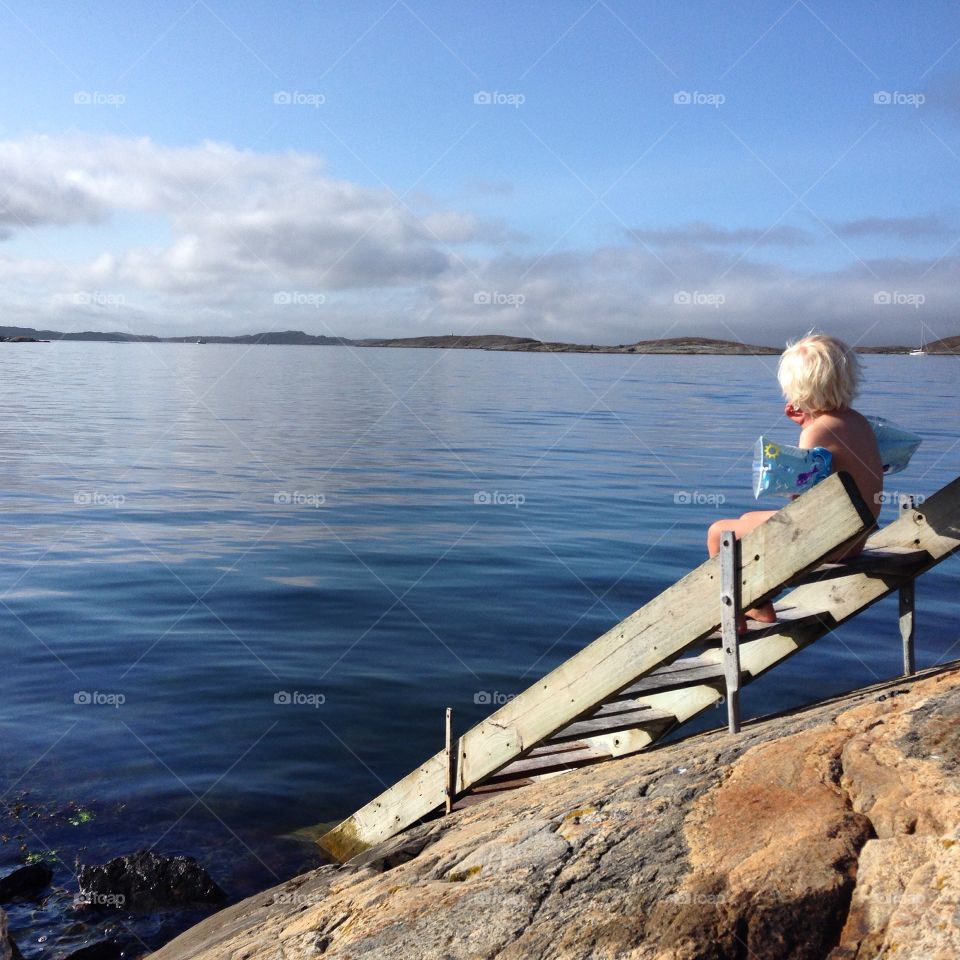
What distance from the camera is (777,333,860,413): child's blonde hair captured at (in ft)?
16.3

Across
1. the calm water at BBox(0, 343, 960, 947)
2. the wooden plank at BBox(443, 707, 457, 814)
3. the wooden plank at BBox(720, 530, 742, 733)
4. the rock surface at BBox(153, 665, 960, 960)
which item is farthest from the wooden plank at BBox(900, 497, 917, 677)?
the calm water at BBox(0, 343, 960, 947)

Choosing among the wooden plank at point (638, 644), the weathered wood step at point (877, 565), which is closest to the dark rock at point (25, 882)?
the wooden plank at point (638, 644)

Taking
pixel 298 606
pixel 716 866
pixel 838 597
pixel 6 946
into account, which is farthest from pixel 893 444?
pixel 298 606

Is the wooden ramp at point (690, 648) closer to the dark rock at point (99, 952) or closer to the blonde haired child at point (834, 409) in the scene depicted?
the blonde haired child at point (834, 409)

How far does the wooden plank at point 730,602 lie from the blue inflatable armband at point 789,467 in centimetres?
35

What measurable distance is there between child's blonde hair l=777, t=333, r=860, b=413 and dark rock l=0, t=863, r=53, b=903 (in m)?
5.74

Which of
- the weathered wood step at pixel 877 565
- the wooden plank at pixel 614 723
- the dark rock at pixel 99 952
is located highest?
the weathered wood step at pixel 877 565

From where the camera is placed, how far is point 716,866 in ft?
11.9

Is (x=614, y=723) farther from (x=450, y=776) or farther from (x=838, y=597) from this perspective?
(x=838, y=597)

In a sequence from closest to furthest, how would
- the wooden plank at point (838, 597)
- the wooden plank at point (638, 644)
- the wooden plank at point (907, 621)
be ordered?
the wooden plank at point (638, 644), the wooden plank at point (838, 597), the wooden plank at point (907, 621)

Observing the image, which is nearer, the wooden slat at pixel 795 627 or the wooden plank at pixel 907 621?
the wooden slat at pixel 795 627

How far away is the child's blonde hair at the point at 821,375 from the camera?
4.95 metres

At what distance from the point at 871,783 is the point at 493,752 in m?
2.45

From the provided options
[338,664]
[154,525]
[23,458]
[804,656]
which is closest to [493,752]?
[338,664]
